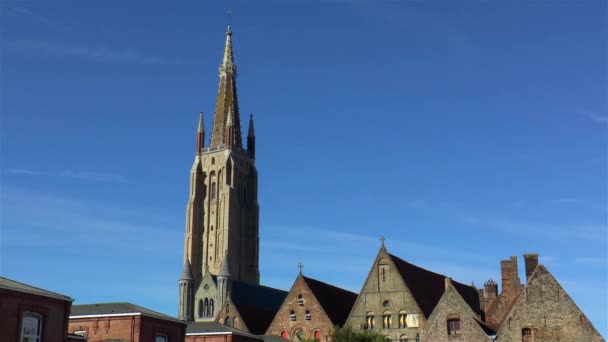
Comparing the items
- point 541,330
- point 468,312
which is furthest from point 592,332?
point 468,312

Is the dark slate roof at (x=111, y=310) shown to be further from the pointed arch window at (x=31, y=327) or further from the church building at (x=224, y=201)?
the church building at (x=224, y=201)

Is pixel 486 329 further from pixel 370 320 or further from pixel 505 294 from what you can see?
pixel 370 320

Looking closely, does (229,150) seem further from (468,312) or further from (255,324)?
(468,312)

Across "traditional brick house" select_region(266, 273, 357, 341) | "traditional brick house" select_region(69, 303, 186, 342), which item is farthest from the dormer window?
"traditional brick house" select_region(69, 303, 186, 342)

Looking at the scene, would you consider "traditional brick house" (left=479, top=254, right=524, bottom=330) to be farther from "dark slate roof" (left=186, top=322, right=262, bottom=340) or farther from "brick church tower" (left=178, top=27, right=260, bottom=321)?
"brick church tower" (left=178, top=27, right=260, bottom=321)

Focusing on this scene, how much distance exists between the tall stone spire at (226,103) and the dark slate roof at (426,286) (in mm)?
77446

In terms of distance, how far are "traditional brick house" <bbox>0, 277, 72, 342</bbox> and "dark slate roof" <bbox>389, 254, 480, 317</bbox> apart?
30.1 meters

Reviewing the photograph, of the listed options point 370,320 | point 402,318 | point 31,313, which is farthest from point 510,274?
point 31,313

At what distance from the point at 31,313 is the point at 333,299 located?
35767 mm

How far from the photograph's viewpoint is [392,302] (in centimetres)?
6341

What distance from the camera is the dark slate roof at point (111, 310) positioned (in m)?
50.9

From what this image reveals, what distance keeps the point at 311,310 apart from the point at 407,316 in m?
9.75

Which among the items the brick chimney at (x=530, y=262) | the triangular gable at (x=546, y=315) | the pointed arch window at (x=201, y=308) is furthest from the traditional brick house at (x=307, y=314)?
the pointed arch window at (x=201, y=308)

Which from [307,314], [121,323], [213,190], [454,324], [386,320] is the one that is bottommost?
[121,323]
